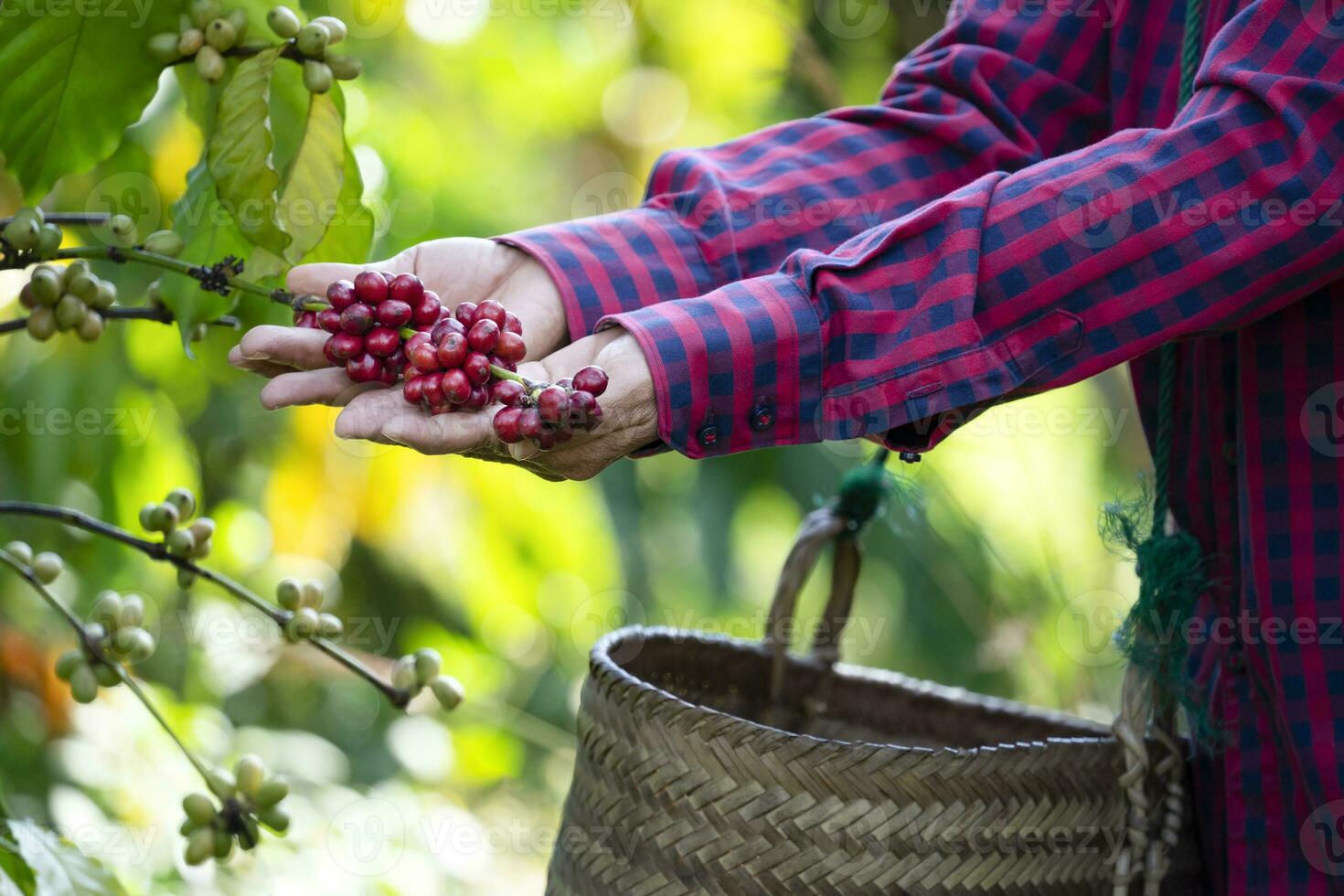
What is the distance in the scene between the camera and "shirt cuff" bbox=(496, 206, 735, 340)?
0.64 m

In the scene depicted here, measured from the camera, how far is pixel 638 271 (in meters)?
0.66

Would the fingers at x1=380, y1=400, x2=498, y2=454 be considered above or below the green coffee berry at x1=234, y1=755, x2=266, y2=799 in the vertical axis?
above

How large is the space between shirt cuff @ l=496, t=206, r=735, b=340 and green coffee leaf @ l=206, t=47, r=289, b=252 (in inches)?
5.7

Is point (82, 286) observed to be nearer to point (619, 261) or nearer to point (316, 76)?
point (316, 76)

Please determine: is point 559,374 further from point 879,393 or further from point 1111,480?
point 1111,480

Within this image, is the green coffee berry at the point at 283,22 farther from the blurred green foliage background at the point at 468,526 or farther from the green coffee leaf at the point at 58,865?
the green coffee leaf at the point at 58,865

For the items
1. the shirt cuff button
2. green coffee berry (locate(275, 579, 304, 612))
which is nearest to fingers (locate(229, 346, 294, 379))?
green coffee berry (locate(275, 579, 304, 612))

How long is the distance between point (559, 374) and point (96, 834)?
25.0 inches

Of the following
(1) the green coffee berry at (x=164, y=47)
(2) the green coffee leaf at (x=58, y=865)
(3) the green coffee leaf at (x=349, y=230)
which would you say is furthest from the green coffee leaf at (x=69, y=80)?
(2) the green coffee leaf at (x=58, y=865)

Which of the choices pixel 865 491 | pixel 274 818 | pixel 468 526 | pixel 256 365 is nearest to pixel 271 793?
pixel 274 818

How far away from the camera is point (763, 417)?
1.73 ft

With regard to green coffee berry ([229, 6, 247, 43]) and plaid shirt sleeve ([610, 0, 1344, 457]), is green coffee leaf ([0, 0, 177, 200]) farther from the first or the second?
plaid shirt sleeve ([610, 0, 1344, 457])

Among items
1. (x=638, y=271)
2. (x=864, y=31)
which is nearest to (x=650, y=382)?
(x=638, y=271)

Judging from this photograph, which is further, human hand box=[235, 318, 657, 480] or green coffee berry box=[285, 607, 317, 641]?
green coffee berry box=[285, 607, 317, 641]
